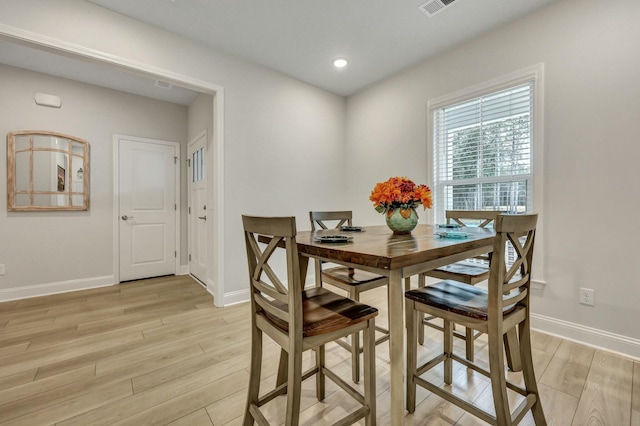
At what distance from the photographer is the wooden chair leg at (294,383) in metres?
0.99

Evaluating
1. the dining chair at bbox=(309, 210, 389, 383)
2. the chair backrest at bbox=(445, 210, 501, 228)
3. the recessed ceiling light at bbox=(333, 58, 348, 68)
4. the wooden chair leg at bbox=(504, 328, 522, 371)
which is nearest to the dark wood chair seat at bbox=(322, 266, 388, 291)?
the dining chair at bbox=(309, 210, 389, 383)

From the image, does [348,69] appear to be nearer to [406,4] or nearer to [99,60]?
[406,4]

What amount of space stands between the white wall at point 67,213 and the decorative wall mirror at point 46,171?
0.25 feet

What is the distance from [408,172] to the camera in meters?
3.30

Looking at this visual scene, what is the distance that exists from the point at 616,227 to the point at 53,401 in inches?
147

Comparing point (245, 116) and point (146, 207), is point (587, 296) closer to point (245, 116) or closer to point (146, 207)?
point (245, 116)

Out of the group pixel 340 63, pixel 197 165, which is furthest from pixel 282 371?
pixel 197 165

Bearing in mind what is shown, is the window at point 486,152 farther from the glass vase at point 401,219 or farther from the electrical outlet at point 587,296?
the glass vase at point 401,219

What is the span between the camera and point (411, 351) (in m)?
1.37

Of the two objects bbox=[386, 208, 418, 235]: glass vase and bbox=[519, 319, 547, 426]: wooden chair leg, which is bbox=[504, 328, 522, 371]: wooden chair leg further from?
bbox=[386, 208, 418, 235]: glass vase

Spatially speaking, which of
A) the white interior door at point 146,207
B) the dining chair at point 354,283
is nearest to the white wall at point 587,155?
the dining chair at point 354,283

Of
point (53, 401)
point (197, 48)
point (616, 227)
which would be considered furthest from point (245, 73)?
point (616, 227)

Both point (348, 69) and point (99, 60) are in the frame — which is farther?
point (348, 69)

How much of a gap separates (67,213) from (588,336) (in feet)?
18.0
